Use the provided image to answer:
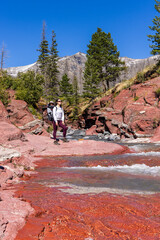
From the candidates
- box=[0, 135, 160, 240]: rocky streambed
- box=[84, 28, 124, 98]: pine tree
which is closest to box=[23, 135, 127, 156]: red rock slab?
box=[0, 135, 160, 240]: rocky streambed

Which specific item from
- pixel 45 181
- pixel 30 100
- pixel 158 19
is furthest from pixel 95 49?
pixel 45 181

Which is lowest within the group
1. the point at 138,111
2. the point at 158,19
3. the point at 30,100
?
the point at 138,111

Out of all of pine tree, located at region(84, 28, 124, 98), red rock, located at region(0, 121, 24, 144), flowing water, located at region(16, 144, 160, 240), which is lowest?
flowing water, located at region(16, 144, 160, 240)

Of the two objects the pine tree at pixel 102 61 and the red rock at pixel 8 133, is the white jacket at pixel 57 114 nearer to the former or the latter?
the red rock at pixel 8 133

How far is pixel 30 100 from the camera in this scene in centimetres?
2569

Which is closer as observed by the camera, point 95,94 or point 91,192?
point 91,192

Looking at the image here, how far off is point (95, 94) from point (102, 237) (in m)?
41.7

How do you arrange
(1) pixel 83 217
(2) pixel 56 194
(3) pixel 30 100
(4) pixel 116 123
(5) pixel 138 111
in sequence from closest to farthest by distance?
(1) pixel 83 217, (2) pixel 56 194, (5) pixel 138 111, (4) pixel 116 123, (3) pixel 30 100

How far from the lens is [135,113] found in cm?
1791

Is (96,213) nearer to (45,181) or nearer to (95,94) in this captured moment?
(45,181)

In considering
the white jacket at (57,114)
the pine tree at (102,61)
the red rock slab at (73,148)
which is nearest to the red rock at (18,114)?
the white jacket at (57,114)

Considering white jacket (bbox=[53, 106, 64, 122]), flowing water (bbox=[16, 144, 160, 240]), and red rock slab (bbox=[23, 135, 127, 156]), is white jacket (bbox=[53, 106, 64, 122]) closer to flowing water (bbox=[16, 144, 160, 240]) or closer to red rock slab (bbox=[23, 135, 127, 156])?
red rock slab (bbox=[23, 135, 127, 156])

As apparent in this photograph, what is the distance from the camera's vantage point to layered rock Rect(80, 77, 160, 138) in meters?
16.2

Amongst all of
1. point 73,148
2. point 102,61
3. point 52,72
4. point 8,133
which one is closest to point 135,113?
point 73,148
